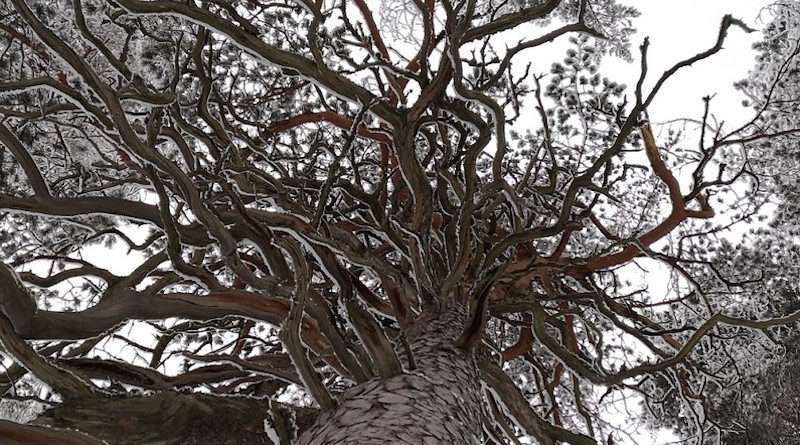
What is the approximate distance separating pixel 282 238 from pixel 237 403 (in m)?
0.63

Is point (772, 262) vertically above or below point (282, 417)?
above

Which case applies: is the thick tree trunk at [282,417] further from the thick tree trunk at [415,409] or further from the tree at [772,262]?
the tree at [772,262]

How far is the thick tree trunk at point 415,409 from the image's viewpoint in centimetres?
153

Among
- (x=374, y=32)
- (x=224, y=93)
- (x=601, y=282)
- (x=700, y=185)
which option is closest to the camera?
(x=700, y=185)

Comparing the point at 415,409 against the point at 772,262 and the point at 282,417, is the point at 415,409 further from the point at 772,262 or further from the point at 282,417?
the point at 772,262

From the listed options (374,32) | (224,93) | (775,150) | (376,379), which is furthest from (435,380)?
(775,150)

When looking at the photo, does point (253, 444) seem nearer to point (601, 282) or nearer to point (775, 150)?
point (601, 282)

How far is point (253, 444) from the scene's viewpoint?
5.98ft

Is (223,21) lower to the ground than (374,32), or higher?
lower

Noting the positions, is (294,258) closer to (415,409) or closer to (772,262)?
(415,409)

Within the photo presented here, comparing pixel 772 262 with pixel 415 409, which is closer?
pixel 415 409

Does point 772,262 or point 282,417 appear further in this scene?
point 772,262

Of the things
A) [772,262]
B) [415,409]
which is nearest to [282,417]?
[415,409]

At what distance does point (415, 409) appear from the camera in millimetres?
1688
